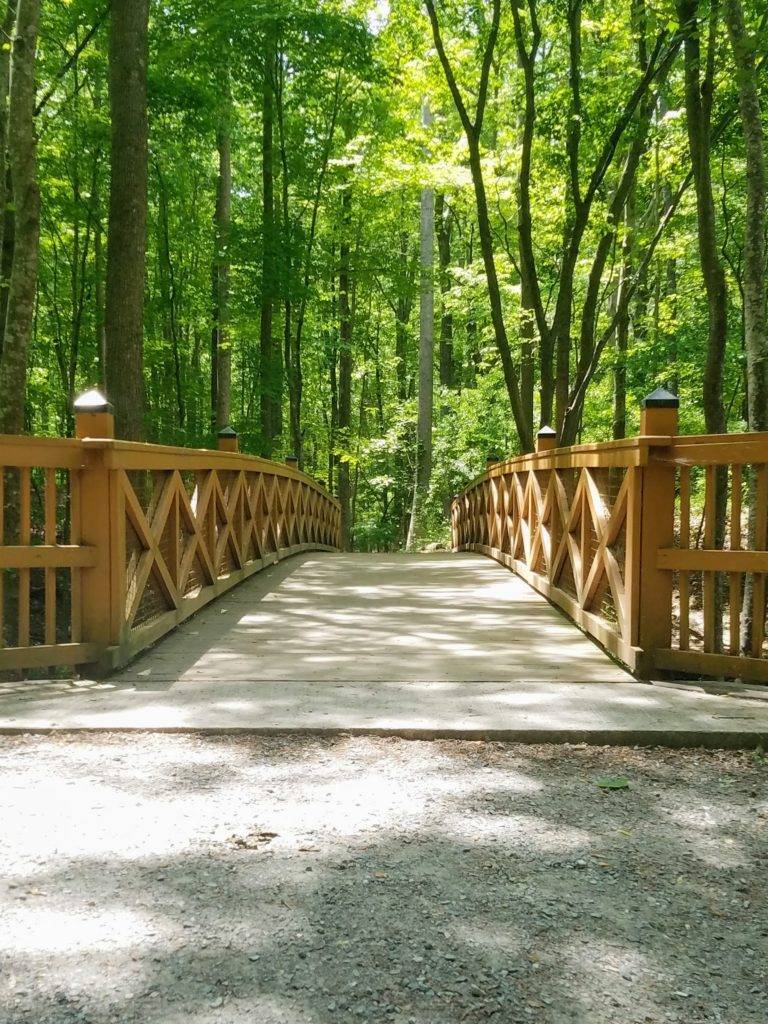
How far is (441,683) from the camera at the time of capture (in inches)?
166

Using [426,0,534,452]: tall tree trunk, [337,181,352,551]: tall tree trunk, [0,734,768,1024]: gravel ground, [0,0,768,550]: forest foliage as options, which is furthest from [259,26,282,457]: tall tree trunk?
[0,734,768,1024]: gravel ground

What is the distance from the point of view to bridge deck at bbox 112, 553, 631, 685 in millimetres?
4457

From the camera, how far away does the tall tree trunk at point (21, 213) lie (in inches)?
258

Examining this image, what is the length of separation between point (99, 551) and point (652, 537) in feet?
9.49

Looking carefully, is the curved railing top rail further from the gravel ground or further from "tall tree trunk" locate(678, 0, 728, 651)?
"tall tree trunk" locate(678, 0, 728, 651)

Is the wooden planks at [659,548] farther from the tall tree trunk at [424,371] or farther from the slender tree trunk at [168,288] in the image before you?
the tall tree trunk at [424,371]

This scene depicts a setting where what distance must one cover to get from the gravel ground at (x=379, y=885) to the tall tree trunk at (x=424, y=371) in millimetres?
15968

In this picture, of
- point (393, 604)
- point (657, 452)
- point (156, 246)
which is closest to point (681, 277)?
point (156, 246)

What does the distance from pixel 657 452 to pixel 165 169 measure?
1435 centimetres

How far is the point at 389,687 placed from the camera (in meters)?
4.13

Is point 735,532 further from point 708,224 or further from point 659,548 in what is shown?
point 708,224

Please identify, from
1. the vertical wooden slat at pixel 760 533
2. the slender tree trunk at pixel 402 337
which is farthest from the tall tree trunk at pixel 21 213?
the slender tree trunk at pixel 402 337

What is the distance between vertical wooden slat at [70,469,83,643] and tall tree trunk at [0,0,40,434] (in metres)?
3.05

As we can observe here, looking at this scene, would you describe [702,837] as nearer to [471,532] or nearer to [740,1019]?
[740,1019]
